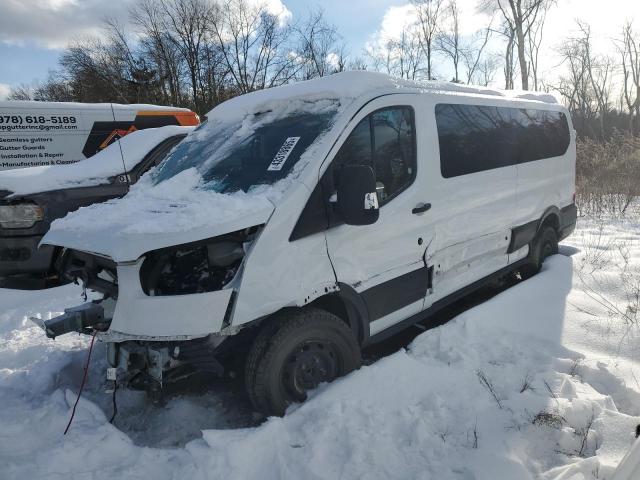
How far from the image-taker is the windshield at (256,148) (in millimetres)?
2963

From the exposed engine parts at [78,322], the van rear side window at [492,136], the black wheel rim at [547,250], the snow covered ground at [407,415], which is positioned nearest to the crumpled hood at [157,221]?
the exposed engine parts at [78,322]

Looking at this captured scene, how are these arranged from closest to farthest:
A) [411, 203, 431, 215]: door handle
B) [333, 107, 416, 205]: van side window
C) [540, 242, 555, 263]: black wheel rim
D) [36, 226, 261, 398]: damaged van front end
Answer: [36, 226, 261, 398]: damaged van front end < [333, 107, 416, 205]: van side window < [411, 203, 431, 215]: door handle < [540, 242, 555, 263]: black wheel rim

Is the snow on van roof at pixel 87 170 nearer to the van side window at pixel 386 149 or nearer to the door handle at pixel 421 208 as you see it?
the van side window at pixel 386 149

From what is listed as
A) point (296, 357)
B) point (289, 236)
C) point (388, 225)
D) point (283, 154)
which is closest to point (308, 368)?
point (296, 357)

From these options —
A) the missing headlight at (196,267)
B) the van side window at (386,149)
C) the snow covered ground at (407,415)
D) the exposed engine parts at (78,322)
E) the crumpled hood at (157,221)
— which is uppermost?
the van side window at (386,149)

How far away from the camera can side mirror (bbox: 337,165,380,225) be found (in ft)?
8.81

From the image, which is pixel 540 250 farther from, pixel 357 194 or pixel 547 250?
pixel 357 194

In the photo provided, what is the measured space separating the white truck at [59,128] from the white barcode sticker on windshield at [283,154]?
25.7ft

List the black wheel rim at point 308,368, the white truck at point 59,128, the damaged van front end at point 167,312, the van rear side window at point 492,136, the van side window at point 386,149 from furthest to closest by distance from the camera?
the white truck at point 59,128 → the van rear side window at point 492,136 → the van side window at point 386,149 → the black wheel rim at point 308,368 → the damaged van front end at point 167,312

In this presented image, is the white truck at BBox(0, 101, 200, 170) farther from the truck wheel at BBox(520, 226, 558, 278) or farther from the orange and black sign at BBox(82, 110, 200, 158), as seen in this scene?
the truck wheel at BBox(520, 226, 558, 278)

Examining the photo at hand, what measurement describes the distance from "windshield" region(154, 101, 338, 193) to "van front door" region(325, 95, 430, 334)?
0.27 m

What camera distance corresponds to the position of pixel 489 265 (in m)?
4.53

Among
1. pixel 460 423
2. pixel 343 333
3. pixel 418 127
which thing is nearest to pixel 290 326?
pixel 343 333

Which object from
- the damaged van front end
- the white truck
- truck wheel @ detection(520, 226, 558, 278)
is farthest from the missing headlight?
the white truck
